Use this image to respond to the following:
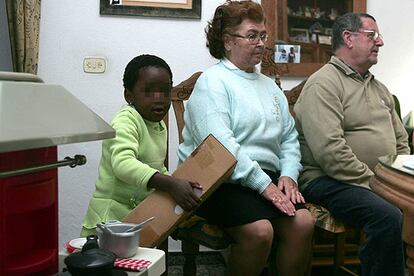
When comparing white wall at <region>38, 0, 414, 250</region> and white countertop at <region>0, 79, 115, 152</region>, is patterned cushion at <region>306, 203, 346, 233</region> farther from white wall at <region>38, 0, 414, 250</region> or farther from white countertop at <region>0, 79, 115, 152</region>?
white countertop at <region>0, 79, 115, 152</region>

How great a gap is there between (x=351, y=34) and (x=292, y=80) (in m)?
0.60

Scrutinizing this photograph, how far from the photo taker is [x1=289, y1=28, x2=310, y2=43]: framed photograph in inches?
111

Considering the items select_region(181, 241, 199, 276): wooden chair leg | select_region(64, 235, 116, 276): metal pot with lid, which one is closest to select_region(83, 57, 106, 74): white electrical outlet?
select_region(181, 241, 199, 276): wooden chair leg

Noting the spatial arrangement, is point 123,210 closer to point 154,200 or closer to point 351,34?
point 154,200

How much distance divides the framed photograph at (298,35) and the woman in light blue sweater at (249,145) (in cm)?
81

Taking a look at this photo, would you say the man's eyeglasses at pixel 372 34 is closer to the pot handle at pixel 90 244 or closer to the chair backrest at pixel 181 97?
the chair backrest at pixel 181 97

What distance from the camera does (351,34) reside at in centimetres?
230

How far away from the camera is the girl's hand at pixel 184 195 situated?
4.78 feet

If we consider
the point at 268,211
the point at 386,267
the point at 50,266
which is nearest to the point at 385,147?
the point at 386,267

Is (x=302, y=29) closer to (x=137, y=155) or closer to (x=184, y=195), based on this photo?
(x=137, y=155)

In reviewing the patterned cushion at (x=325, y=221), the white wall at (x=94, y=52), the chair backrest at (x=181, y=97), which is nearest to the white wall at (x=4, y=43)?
the white wall at (x=94, y=52)

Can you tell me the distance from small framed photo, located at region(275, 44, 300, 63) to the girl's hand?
1.51 m

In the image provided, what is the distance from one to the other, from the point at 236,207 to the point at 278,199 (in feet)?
0.53

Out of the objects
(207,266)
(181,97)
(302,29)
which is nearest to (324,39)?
(302,29)
